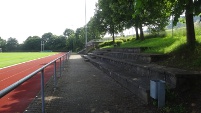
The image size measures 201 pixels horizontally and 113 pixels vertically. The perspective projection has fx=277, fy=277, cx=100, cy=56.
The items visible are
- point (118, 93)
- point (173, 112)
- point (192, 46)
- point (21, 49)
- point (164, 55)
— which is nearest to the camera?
point (173, 112)

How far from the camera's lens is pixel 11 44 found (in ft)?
526

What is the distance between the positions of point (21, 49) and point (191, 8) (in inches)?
5618

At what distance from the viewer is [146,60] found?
1192 cm

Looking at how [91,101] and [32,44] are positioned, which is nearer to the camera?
[91,101]

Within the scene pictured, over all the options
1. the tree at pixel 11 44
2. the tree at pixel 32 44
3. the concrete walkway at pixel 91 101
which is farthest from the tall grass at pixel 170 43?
the tree at pixel 11 44

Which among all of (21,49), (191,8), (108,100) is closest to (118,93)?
(108,100)

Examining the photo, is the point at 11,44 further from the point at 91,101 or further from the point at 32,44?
the point at 91,101

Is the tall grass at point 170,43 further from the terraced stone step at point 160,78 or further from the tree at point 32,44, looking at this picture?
the tree at point 32,44

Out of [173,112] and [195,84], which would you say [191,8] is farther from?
[173,112]

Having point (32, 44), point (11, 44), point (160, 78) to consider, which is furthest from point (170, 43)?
point (11, 44)

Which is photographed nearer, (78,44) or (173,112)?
(173,112)

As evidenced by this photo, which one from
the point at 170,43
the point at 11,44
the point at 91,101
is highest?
the point at 11,44

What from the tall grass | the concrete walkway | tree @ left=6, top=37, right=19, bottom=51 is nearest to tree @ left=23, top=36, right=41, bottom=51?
tree @ left=6, top=37, right=19, bottom=51

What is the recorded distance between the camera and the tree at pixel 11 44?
482 ft
